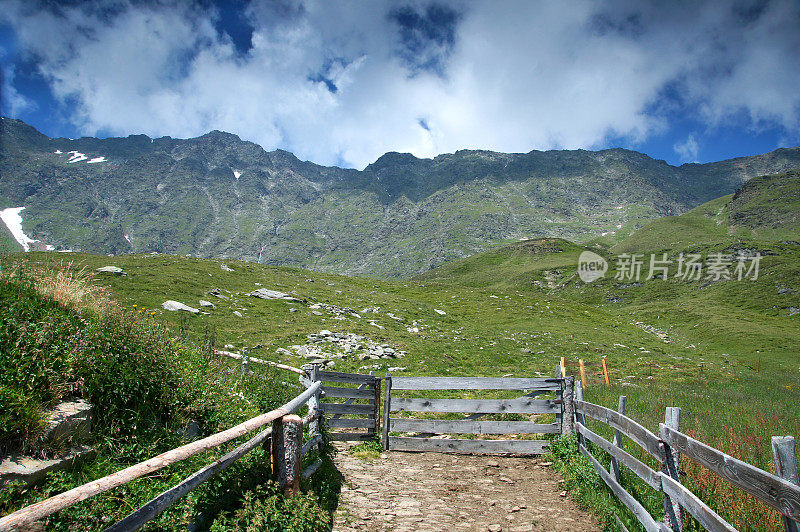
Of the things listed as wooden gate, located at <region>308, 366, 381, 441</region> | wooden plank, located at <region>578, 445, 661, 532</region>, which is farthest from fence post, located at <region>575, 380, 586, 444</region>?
wooden gate, located at <region>308, 366, 381, 441</region>

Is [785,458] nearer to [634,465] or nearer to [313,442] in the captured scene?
[634,465]

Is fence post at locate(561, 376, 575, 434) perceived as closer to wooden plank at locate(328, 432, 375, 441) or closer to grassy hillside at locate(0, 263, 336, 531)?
wooden plank at locate(328, 432, 375, 441)

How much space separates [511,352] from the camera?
30.7 m

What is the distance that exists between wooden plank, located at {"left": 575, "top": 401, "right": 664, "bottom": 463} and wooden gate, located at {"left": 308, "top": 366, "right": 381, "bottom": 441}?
257 inches

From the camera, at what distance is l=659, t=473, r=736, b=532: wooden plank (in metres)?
4.04

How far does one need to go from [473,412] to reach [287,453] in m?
7.00

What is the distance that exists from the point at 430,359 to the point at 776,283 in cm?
7473

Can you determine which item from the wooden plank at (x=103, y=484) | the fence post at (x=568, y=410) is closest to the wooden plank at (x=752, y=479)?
the wooden plank at (x=103, y=484)

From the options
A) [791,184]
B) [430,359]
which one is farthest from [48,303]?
[791,184]

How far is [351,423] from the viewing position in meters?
12.9

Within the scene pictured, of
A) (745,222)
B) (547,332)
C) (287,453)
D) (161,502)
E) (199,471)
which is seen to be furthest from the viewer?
(745,222)

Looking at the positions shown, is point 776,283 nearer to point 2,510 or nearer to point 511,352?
point 511,352

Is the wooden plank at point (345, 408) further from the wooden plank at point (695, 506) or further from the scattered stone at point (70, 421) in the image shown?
the wooden plank at point (695, 506)

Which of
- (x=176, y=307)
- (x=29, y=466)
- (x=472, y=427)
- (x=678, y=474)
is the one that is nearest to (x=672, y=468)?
(x=678, y=474)
